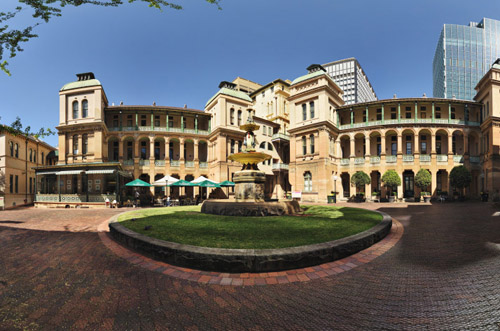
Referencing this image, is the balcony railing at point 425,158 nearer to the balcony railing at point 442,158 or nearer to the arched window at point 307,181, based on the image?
the balcony railing at point 442,158

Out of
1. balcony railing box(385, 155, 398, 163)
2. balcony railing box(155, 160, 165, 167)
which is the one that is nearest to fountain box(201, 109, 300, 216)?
balcony railing box(155, 160, 165, 167)

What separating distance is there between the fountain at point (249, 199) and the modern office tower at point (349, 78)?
105 metres

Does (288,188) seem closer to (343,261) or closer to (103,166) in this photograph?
(103,166)

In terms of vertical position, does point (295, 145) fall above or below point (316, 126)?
below

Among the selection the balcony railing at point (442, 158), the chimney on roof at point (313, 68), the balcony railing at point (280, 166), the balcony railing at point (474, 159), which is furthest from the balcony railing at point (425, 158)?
the chimney on roof at point (313, 68)

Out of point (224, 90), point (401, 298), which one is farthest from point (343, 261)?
point (224, 90)

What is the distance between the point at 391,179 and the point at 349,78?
96428mm

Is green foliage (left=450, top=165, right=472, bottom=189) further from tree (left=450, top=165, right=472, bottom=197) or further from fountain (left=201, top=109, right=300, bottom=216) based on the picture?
fountain (left=201, top=109, right=300, bottom=216)

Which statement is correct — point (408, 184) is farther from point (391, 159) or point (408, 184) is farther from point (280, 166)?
point (280, 166)

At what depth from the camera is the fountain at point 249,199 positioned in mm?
10156

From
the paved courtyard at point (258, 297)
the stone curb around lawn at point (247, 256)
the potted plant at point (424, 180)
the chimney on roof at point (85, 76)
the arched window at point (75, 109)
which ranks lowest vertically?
the paved courtyard at point (258, 297)

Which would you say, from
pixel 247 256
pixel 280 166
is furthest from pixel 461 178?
pixel 247 256

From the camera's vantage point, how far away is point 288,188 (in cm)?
3534

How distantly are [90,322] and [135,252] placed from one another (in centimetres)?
304
